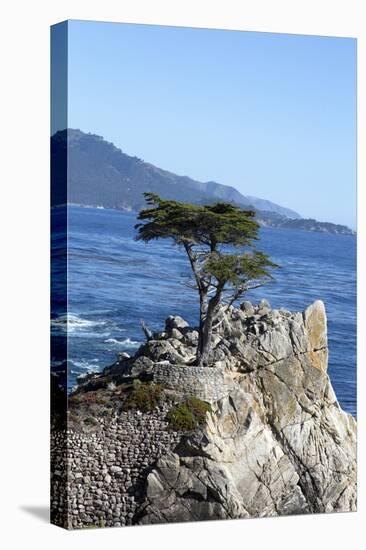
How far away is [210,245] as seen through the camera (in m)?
20.3

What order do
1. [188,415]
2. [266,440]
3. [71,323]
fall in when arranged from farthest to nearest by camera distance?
1. [266,440]
2. [188,415]
3. [71,323]

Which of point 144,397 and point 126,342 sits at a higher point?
point 126,342

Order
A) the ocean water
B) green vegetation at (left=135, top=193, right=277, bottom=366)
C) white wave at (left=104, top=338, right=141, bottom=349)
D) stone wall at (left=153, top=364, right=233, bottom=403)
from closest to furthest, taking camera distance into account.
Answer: the ocean water < white wave at (left=104, top=338, right=141, bottom=349) < stone wall at (left=153, top=364, right=233, bottom=403) < green vegetation at (left=135, top=193, right=277, bottom=366)

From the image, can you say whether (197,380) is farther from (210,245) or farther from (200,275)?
(210,245)

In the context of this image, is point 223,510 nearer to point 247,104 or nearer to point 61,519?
point 61,519

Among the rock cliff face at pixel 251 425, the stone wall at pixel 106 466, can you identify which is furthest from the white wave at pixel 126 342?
the stone wall at pixel 106 466

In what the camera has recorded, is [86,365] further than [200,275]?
No

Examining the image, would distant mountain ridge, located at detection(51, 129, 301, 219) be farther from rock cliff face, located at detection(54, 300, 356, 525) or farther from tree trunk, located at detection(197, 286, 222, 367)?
rock cliff face, located at detection(54, 300, 356, 525)

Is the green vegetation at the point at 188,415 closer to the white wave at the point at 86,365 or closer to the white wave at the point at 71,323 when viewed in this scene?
the white wave at the point at 86,365

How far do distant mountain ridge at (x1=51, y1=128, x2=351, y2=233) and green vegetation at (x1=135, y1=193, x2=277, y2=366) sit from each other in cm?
14

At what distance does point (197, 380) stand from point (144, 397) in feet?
2.40

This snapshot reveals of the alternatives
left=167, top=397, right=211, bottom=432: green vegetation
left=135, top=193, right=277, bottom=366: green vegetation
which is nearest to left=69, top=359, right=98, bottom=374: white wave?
left=167, top=397, right=211, bottom=432: green vegetation

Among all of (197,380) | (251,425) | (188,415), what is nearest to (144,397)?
(188,415)

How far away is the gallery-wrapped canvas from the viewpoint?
19453mm
